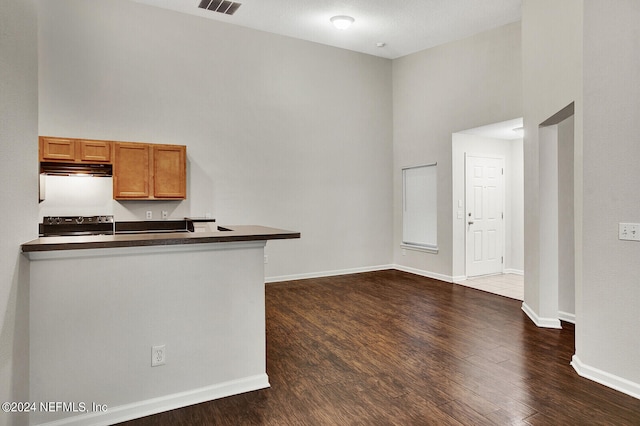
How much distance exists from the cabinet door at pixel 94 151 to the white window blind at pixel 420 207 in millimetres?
4917

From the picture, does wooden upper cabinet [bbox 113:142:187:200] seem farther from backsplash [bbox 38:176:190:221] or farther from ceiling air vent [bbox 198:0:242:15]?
ceiling air vent [bbox 198:0:242:15]

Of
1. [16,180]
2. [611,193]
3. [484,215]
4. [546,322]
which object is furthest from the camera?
[484,215]

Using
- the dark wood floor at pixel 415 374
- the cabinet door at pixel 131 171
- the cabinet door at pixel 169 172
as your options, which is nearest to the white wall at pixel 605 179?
the dark wood floor at pixel 415 374

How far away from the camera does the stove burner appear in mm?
4668

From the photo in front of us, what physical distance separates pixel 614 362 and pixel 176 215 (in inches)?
200

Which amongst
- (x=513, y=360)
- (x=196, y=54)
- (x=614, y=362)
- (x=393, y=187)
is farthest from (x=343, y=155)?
(x=614, y=362)

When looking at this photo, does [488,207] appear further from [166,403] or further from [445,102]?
[166,403]

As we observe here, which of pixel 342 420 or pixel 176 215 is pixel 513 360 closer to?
pixel 342 420

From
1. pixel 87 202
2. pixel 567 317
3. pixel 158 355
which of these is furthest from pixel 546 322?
pixel 87 202

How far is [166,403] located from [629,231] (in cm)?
326

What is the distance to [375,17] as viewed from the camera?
5375 mm

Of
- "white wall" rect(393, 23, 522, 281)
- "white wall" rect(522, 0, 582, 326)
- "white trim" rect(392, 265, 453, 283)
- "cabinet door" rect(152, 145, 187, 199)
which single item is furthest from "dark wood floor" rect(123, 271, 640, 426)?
"cabinet door" rect(152, 145, 187, 199)

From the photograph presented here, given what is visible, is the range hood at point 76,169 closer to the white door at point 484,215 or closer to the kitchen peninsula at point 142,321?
the kitchen peninsula at point 142,321

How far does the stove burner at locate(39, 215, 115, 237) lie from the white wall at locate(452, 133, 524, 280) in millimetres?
5155
